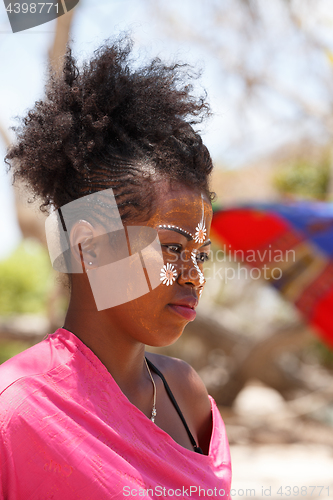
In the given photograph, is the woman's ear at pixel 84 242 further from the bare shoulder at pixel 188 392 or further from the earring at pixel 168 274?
the bare shoulder at pixel 188 392

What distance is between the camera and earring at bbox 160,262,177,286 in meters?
1.18

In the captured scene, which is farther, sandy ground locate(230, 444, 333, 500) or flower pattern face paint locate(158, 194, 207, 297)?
sandy ground locate(230, 444, 333, 500)

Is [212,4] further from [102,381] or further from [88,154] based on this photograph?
[102,381]

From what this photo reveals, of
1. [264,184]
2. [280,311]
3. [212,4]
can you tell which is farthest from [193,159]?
[280,311]

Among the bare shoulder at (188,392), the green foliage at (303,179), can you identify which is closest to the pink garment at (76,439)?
the bare shoulder at (188,392)

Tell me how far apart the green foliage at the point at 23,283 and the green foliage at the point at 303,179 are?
5.69 m

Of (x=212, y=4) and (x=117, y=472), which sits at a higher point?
(x=212, y=4)

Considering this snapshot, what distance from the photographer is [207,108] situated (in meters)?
1.41

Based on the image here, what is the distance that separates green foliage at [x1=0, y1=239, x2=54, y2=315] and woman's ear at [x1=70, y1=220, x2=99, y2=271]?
264 inches

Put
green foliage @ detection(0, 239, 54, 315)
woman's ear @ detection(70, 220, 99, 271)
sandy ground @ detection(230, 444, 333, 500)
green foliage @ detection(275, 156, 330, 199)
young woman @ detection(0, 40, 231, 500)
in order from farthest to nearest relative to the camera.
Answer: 1. green foliage @ detection(275, 156, 330, 199)
2. green foliage @ detection(0, 239, 54, 315)
3. sandy ground @ detection(230, 444, 333, 500)
4. woman's ear @ detection(70, 220, 99, 271)
5. young woman @ detection(0, 40, 231, 500)

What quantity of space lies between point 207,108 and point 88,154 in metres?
0.44

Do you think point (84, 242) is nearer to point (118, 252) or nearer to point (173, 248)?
point (118, 252)

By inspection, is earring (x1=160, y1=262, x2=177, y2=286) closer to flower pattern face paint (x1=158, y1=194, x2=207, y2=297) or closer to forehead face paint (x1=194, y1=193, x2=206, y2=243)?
flower pattern face paint (x1=158, y1=194, x2=207, y2=297)

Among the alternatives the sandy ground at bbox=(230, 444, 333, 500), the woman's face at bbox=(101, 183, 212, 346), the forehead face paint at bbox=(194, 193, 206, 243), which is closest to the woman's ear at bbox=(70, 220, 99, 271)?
the woman's face at bbox=(101, 183, 212, 346)
